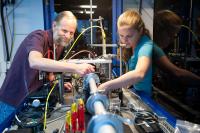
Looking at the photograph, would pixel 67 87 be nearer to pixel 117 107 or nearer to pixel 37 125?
pixel 117 107

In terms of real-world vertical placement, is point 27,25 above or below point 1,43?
above

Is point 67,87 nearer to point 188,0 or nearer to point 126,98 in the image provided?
point 126,98

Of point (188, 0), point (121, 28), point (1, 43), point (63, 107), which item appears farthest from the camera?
point (1, 43)

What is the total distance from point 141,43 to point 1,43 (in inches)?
80.9

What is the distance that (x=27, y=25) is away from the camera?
283 centimetres

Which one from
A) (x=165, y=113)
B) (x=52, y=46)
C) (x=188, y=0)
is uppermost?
(x=188, y=0)

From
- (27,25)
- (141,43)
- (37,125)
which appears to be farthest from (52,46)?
(27,25)

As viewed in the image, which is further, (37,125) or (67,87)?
(67,87)

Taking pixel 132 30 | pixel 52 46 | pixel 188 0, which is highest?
pixel 188 0

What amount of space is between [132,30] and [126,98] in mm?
454

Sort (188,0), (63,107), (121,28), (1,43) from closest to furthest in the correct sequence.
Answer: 1. (188,0)
2. (63,107)
3. (121,28)
4. (1,43)

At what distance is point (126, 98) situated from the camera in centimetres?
137

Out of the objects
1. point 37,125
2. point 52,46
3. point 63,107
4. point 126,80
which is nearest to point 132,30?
point 126,80

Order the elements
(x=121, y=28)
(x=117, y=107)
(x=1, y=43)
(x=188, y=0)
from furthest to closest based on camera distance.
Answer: (x=1, y=43) < (x=121, y=28) < (x=117, y=107) < (x=188, y=0)
